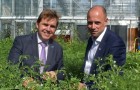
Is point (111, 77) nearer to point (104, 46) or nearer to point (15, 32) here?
point (104, 46)

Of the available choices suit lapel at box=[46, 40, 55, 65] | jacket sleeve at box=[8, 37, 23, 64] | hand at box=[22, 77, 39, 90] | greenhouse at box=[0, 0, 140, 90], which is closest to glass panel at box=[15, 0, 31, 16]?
greenhouse at box=[0, 0, 140, 90]

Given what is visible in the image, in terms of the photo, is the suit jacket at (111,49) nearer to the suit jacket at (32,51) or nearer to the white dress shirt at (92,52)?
the white dress shirt at (92,52)

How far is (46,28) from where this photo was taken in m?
3.09

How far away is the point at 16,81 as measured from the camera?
2275 millimetres

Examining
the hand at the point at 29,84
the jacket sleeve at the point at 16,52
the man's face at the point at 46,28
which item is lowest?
the hand at the point at 29,84

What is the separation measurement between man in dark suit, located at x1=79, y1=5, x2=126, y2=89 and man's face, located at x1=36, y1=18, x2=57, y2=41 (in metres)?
0.29

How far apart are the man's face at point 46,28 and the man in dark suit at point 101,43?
29 cm

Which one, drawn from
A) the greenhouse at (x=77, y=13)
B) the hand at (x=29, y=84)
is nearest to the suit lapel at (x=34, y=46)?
the hand at (x=29, y=84)

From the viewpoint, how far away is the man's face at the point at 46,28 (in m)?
3.10

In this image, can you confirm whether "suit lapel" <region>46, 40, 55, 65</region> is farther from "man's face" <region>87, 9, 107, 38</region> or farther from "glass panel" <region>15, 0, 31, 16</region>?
"glass panel" <region>15, 0, 31, 16</region>

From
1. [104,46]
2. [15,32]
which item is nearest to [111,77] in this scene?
[104,46]

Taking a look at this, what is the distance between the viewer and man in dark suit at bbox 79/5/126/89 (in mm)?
3037

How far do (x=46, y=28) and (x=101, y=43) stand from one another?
44 centimetres

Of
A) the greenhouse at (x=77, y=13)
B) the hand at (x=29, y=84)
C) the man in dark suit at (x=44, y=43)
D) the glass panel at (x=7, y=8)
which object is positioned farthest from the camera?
the glass panel at (x=7, y=8)
